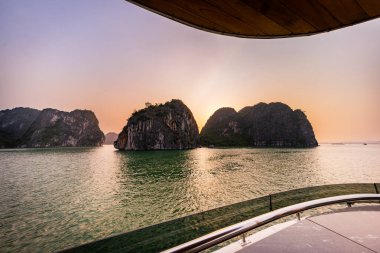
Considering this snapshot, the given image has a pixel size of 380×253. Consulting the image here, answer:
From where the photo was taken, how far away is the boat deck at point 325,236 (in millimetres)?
1906

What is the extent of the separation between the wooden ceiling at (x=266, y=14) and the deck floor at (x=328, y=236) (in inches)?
78.2

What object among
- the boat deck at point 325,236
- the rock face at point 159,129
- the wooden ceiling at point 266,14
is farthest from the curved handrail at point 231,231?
the rock face at point 159,129

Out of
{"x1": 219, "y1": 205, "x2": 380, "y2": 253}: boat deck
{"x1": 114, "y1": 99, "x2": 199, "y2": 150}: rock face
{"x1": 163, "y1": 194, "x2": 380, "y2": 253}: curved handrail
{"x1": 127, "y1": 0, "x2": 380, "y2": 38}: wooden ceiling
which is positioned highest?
{"x1": 114, "y1": 99, "x2": 199, "y2": 150}: rock face

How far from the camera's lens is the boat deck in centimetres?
191

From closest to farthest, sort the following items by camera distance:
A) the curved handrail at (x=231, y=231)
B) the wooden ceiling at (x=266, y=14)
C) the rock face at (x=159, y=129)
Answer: the wooden ceiling at (x=266, y=14)
the curved handrail at (x=231, y=231)
the rock face at (x=159, y=129)

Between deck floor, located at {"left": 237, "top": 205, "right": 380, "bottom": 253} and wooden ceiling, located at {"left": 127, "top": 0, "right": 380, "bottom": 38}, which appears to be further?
deck floor, located at {"left": 237, "top": 205, "right": 380, "bottom": 253}

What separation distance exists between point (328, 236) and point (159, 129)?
429 ft

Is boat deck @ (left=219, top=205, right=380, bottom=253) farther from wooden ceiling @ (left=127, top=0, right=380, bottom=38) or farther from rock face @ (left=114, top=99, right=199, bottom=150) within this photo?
rock face @ (left=114, top=99, right=199, bottom=150)

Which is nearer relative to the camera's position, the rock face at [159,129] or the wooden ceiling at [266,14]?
the wooden ceiling at [266,14]

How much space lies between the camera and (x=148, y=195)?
73.4ft

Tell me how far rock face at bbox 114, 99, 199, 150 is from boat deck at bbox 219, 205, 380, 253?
129300mm

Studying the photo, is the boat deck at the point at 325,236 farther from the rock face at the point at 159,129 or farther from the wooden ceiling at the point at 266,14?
the rock face at the point at 159,129

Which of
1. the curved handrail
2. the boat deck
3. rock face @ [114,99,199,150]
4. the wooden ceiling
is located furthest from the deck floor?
rock face @ [114,99,199,150]

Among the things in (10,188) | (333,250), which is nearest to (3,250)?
(333,250)
